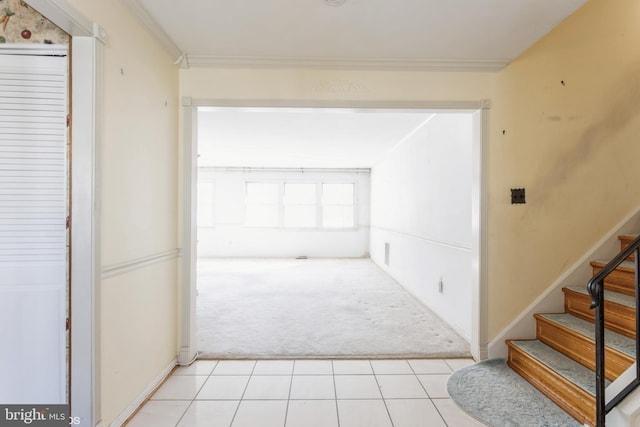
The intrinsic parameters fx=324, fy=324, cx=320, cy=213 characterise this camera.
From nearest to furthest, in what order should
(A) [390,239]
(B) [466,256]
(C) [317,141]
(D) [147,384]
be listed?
1. (D) [147,384]
2. (B) [466,256]
3. (C) [317,141]
4. (A) [390,239]

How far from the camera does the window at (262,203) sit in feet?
28.0

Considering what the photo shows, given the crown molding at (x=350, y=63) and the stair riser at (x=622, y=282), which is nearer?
the stair riser at (x=622, y=282)

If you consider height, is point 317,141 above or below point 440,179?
above

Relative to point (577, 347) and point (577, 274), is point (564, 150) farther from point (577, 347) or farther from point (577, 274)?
point (577, 347)

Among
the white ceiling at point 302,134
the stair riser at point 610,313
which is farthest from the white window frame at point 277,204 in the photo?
the stair riser at point 610,313

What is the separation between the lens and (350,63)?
2.55 meters

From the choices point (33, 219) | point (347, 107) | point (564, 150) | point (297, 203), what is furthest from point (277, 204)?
point (33, 219)

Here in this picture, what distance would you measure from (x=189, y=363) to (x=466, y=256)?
2.63m

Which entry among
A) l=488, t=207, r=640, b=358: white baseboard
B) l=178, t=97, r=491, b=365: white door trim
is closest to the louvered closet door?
l=178, t=97, r=491, b=365: white door trim

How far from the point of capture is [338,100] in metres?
2.61

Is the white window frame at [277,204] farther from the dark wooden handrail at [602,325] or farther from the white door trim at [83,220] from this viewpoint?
the dark wooden handrail at [602,325]

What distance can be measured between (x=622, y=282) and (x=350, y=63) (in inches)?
98.9

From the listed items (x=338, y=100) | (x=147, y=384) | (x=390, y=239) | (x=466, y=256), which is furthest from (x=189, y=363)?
(x=390, y=239)

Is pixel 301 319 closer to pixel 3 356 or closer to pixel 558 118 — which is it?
pixel 3 356
